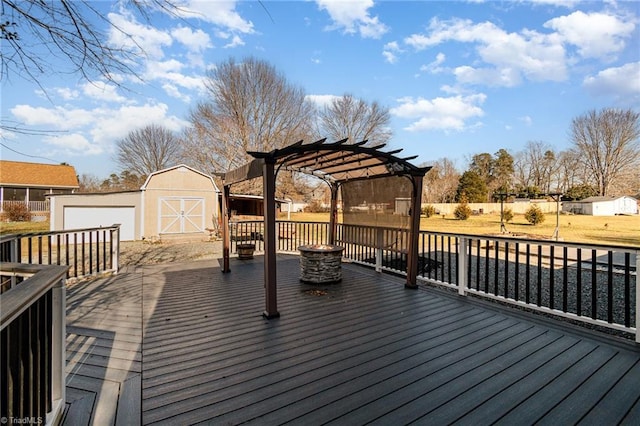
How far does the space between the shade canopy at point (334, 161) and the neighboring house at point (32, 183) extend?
22078 millimetres

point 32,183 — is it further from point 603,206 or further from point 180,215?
point 603,206

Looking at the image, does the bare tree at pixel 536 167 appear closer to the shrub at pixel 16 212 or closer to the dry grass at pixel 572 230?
the dry grass at pixel 572 230

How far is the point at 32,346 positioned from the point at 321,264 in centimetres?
383

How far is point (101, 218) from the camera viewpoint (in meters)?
12.9

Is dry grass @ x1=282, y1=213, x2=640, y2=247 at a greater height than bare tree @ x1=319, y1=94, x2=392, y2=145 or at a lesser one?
lesser

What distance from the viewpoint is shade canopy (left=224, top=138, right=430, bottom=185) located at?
3763mm

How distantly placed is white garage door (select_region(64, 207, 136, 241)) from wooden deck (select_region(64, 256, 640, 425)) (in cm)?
1063

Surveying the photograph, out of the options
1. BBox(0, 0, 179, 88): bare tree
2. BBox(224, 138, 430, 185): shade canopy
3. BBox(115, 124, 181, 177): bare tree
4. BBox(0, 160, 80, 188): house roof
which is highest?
BBox(115, 124, 181, 177): bare tree

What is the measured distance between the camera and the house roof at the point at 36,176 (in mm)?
20531

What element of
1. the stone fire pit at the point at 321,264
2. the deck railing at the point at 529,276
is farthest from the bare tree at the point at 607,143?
the stone fire pit at the point at 321,264

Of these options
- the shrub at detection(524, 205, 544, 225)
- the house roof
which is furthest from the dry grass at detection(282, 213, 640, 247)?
the house roof

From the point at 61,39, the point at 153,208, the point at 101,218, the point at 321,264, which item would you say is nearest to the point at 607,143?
the point at 321,264

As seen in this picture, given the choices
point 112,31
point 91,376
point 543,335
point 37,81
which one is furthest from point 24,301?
point 543,335

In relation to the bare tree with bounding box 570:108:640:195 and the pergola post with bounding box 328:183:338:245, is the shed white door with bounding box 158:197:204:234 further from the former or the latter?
the bare tree with bounding box 570:108:640:195
